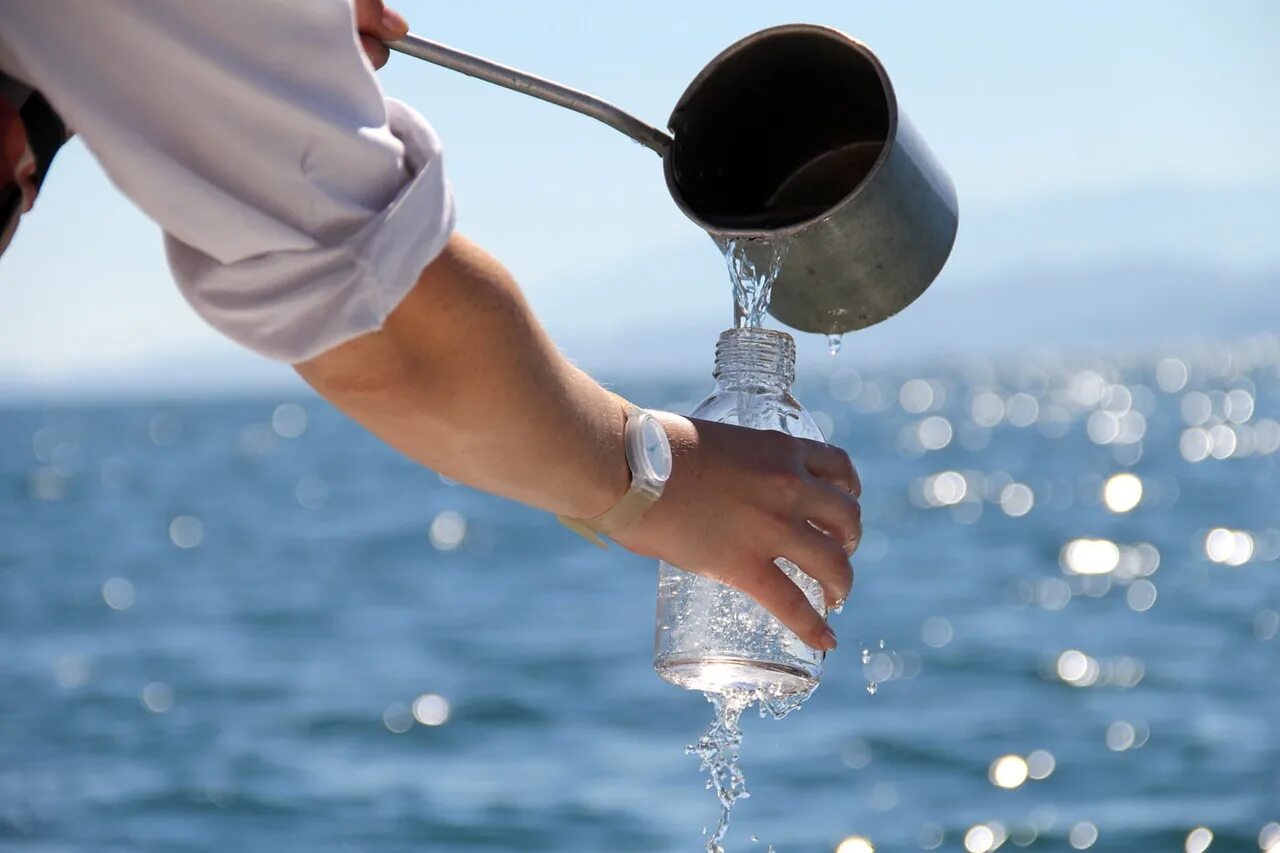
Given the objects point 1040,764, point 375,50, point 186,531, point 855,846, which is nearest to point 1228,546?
point 1040,764

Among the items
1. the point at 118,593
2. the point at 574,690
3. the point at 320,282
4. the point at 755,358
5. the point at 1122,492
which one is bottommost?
the point at 320,282

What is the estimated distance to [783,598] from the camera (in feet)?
5.51

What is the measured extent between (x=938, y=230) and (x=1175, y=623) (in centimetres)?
1179

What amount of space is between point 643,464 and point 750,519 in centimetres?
11

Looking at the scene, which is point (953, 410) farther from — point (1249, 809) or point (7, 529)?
point (1249, 809)

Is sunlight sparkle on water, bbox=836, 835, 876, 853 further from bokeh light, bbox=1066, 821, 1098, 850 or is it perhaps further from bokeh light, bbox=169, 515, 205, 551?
bokeh light, bbox=169, 515, 205, 551

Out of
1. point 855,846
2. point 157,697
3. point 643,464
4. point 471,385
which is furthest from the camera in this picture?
point 157,697

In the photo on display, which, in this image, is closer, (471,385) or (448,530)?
(471,385)

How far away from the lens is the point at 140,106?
1299 millimetres

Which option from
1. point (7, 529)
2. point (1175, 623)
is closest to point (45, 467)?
point (7, 529)

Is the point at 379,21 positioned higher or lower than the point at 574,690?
lower

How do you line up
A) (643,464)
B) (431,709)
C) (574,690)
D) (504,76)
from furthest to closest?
(574,690), (431,709), (504,76), (643,464)

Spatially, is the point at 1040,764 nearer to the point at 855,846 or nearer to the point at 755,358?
the point at 855,846

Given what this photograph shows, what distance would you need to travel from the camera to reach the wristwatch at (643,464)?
5.33 ft
